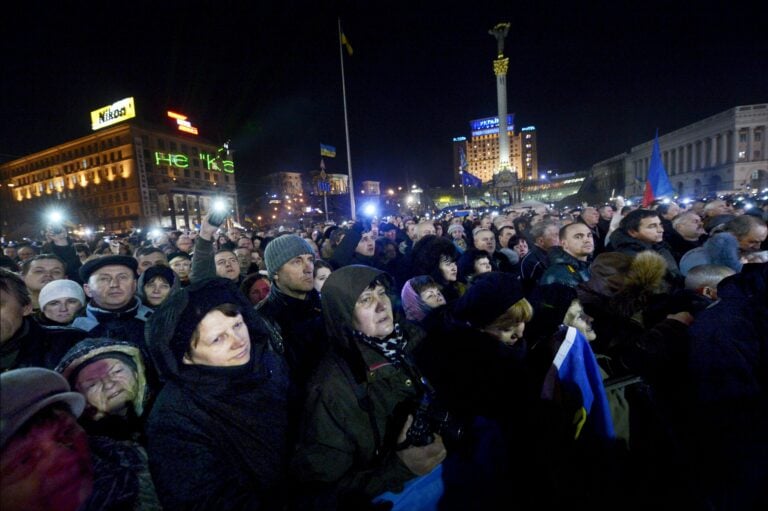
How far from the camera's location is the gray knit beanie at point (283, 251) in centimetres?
359

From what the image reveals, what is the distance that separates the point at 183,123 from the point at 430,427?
8244 cm

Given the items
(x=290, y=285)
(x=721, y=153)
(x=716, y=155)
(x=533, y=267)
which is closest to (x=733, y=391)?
(x=533, y=267)

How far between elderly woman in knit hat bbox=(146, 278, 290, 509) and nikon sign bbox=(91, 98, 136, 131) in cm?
7596

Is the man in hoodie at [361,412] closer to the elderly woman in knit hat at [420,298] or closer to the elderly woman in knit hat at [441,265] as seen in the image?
the elderly woman in knit hat at [420,298]

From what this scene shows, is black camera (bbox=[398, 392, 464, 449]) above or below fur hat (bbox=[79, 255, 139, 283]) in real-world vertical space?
below

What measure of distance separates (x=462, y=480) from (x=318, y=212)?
196ft

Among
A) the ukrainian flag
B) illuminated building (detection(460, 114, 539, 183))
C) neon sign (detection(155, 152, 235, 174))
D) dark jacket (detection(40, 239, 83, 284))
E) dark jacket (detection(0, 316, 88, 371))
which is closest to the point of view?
dark jacket (detection(0, 316, 88, 371))

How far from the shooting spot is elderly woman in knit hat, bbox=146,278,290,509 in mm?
1505

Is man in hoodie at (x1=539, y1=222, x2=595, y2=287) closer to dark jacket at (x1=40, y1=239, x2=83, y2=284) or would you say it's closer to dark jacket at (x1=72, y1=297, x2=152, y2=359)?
dark jacket at (x1=72, y1=297, x2=152, y2=359)

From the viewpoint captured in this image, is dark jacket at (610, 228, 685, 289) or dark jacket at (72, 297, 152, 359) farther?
dark jacket at (610, 228, 685, 289)

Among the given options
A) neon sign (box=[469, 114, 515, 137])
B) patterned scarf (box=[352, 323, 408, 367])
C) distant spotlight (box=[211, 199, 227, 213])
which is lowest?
patterned scarf (box=[352, 323, 408, 367])

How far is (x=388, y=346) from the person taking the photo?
84.4 inches

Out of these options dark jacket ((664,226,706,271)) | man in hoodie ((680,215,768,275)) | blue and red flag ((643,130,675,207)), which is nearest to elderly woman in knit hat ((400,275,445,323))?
man in hoodie ((680,215,768,275))

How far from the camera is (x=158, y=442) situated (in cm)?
156
